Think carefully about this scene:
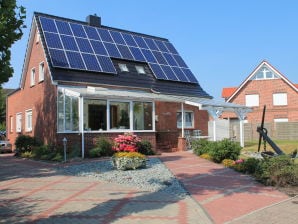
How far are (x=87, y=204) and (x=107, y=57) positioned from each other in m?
A: 15.7

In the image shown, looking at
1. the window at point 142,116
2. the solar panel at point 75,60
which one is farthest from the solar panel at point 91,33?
the window at point 142,116

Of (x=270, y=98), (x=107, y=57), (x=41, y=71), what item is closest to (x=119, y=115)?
(x=107, y=57)

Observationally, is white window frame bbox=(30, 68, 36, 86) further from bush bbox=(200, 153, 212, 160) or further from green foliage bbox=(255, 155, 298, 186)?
green foliage bbox=(255, 155, 298, 186)

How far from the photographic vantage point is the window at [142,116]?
20.8m

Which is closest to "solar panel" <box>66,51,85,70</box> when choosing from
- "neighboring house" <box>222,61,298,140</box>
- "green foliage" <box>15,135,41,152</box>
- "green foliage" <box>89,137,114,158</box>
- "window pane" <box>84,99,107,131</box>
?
"window pane" <box>84,99,107,131</box>

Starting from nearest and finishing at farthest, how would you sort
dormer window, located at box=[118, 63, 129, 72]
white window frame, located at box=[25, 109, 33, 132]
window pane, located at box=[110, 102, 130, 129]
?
window pane, located at box=[110, 102, 130, 129]
dormer window, located at box=[118, 63, 129, 72]
white window frame, located at box=[25, 109, 33, 132]

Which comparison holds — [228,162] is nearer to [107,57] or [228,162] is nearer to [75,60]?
[75,60]

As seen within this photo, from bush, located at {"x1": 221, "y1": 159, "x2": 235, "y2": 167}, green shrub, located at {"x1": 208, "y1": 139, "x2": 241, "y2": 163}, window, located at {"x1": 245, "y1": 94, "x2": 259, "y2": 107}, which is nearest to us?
bush, located at {"x1": 221, "y1": 159, "x2": 235, "y2": 167}

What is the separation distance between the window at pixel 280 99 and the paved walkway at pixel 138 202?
32.4 meters

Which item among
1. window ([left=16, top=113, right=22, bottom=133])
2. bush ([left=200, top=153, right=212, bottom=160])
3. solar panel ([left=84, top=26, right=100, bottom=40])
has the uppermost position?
solar panel ([left=84, top=26, right=100, bottom=40])

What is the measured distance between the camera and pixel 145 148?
64.6 feet

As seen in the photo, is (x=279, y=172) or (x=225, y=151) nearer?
(x=279, y=172)

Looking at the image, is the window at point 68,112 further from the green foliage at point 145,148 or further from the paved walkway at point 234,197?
the paved walkway at point 234,197

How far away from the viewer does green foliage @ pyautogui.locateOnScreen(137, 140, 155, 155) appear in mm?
19541
